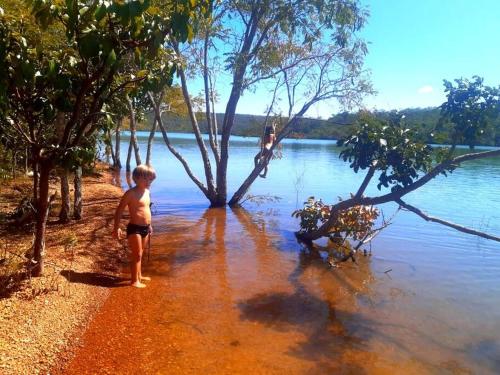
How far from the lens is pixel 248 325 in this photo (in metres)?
5.20

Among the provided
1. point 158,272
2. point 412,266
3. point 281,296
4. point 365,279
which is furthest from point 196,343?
point 412,266

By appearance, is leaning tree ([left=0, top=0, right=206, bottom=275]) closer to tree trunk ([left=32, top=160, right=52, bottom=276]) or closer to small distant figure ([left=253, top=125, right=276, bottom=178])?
tree trunk ([left=32, top=160, right=52, bottom=276])

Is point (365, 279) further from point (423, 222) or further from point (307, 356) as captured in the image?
point (423, 222)

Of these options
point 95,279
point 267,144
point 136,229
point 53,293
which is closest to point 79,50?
point 136,229

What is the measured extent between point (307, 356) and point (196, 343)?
126cm

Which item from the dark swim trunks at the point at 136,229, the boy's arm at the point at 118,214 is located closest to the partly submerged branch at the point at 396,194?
the dark swim trunks at the point at 136,229

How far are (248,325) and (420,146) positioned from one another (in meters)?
3.73

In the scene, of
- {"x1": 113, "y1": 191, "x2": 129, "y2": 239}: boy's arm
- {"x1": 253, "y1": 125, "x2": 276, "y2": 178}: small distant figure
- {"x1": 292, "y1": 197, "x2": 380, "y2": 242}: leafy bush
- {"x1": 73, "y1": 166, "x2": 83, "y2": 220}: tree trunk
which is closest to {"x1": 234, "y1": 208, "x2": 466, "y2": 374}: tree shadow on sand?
{"x1": 292, "y1": 197, "x2": 380, "y2": 242}: leafy bush

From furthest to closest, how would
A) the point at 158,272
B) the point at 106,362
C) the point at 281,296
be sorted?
the point at 158,272
the point at 281,296
the point at 106,362

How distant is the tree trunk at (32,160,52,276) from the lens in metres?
4.91

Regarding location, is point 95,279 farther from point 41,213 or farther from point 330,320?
point 330,320

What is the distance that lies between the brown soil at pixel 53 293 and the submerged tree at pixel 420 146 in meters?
4.35

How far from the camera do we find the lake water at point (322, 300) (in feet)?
15.1

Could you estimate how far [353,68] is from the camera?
12398 millimetres
